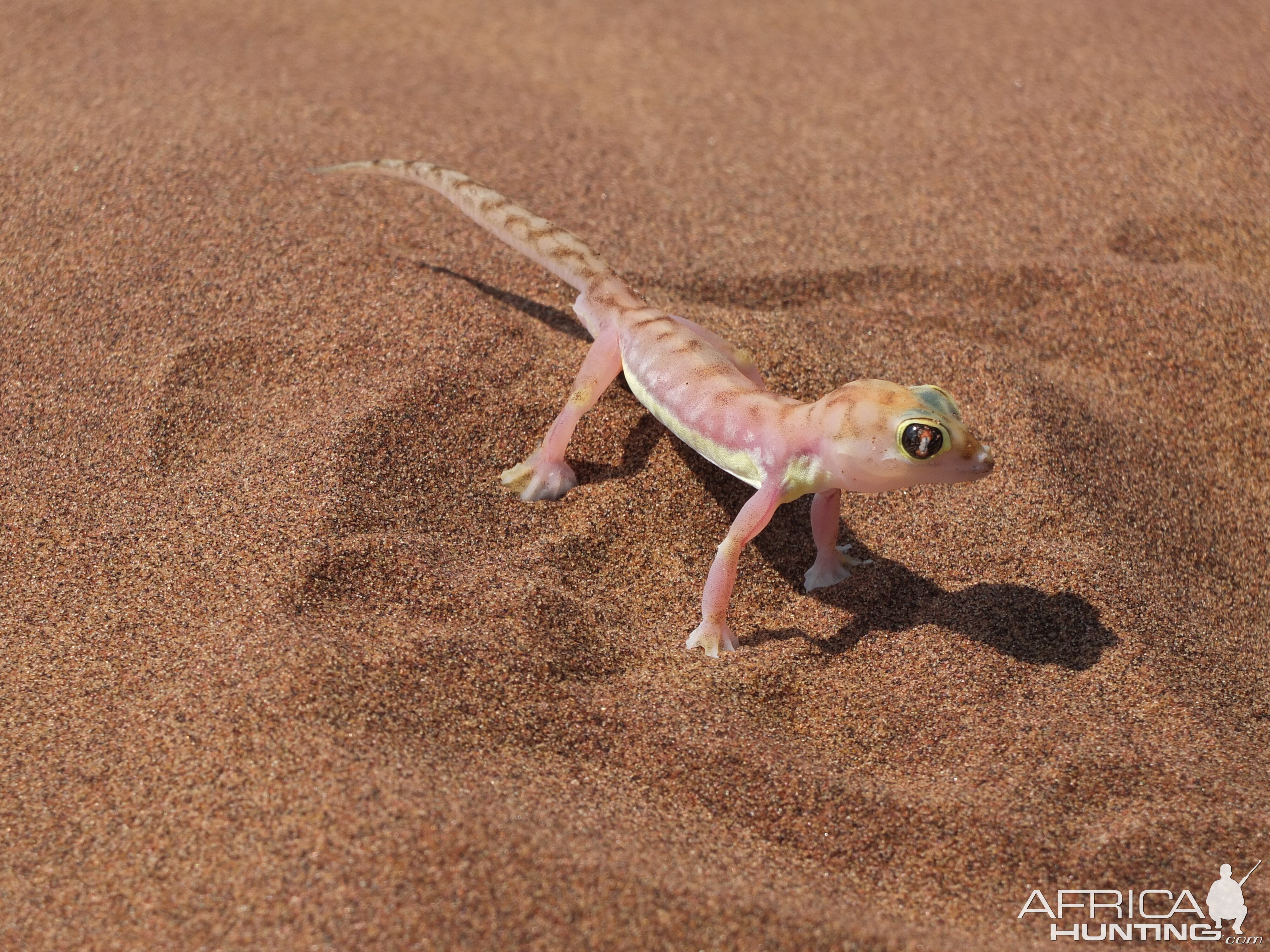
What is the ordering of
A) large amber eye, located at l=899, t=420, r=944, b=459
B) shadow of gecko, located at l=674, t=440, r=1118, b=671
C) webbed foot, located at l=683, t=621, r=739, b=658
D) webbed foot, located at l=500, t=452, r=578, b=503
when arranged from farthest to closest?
webbed foot, located at l=500, t=452, r=578, b=503 < shadow of gecko, located at l=674, t=440, r=1118, b=671 < webbed foot, located at l=683, t=621, r=739, b=658 < large amber eye, located at l=899, t=420, r=944, b=459

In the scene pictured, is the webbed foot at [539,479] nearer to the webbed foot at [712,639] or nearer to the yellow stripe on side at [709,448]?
the yellow stripe on side at [709,448]

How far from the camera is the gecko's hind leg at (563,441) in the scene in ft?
12.6

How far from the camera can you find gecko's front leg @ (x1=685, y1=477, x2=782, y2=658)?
3.32 m

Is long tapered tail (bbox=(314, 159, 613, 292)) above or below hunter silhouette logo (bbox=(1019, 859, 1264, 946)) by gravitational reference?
above

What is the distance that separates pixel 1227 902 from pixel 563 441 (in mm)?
2358

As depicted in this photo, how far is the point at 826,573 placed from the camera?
3.65m

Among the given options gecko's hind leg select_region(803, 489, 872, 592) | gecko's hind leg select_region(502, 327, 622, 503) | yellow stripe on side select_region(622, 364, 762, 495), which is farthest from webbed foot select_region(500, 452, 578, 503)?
gecko's hind leg select_region(803, 489, 872, 592)

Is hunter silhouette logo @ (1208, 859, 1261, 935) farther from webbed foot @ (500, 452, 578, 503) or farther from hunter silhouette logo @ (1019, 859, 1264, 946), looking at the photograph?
webbed foot @ (500, 452, 578, 503)

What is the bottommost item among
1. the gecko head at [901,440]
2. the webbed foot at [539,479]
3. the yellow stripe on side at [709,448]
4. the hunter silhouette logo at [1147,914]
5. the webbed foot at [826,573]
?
the hunter silhouette logo at [1147,914]

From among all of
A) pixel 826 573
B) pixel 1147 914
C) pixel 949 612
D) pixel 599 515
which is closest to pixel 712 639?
pixel 826 573

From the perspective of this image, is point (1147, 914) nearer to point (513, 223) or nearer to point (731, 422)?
point (731, 422)

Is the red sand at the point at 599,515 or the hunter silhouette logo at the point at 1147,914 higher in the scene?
the red sand at the point at 599,515

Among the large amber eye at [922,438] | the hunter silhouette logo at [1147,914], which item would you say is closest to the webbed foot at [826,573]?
the large amber eye at [922,438]

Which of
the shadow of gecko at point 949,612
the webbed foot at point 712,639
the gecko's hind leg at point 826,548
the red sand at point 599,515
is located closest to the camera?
the red sand at point 599,515
